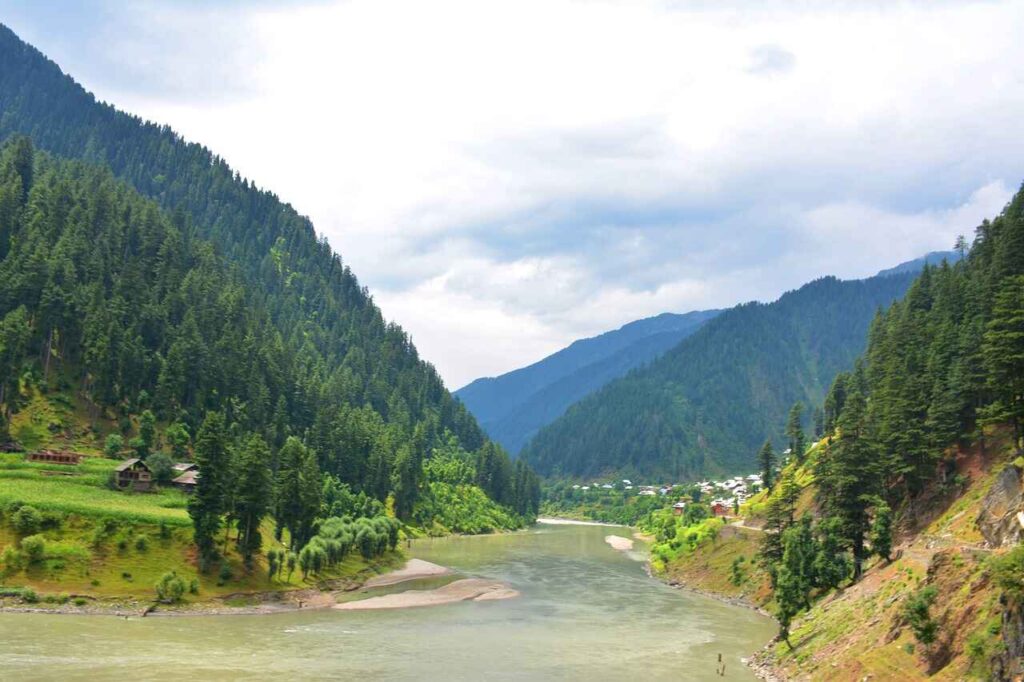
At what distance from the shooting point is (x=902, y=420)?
3949 inches

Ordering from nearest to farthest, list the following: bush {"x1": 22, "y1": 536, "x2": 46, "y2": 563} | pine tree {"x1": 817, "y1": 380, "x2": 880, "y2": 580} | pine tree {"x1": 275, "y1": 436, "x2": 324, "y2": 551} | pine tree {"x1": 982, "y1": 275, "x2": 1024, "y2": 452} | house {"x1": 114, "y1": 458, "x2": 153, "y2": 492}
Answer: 1. pine tree {"x1": 982, "y1": 275, "x2": 1024, "y2": 452}
2. pine tree {"x1": 817, "y1": 380, "x2": 880, "y2": 580}
3. bush {"x1": 22, "y1": 536, "x2": 46, "y2": 563}
4. house {"x1": 114, "y1": 458, "x2": 153, "y2": 492}
5. pine tree {"x1": 275, "y1": 436, "x2": 324, "y2": 551}

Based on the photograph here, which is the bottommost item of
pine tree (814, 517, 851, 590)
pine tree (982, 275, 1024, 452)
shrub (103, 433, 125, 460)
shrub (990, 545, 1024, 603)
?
pine tree (814, 517, 851, 590)

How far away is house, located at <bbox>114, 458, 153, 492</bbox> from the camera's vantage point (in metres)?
118

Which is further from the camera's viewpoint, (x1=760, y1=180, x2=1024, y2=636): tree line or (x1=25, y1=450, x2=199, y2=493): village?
(x1=25, y1=450, x2=199, y2=493): village

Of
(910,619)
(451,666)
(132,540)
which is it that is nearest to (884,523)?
(910,619)

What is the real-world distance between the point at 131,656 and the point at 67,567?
30072 mm

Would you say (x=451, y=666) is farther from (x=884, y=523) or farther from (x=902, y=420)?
(x=902, y=420)

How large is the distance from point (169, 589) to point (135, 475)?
31.9 m

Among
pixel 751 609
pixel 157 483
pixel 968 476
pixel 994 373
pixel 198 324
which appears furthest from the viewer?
pixel 198 324

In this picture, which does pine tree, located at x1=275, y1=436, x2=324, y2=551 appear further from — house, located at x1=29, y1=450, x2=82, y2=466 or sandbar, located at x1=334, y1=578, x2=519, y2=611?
house, located at x1=29, y1=450, x2=82, y2=466

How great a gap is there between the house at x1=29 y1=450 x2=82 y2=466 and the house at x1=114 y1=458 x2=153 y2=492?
7.75m

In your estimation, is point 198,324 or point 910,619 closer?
point 910,619

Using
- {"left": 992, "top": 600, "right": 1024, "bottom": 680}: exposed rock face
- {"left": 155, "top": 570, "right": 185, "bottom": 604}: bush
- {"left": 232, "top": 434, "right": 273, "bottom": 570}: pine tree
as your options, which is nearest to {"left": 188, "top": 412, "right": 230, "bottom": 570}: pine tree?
{"left": 232, "top": 434, "right": 273, "bottom": 570}: pine tree

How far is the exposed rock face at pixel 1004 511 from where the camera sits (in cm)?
5759
